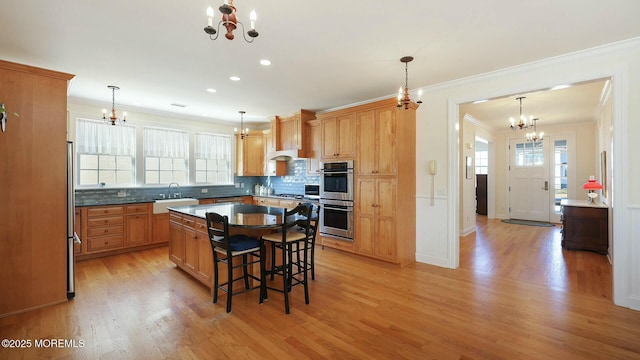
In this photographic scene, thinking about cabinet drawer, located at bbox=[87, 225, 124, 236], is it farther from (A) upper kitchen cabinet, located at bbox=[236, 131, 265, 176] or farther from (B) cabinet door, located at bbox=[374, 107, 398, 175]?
(B) cabinet door, located at bbox=[374, 107, 398, 175]

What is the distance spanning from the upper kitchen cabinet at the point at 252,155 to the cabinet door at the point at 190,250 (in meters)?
3.26

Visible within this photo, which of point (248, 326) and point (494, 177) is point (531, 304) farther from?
point (494, 177)

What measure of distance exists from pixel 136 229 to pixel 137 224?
0.29 ft

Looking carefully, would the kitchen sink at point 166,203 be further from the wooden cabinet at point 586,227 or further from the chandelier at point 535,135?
the chandelier at point 535,135

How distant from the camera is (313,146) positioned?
5.48m

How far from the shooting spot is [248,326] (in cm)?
257

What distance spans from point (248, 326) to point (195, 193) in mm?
4467

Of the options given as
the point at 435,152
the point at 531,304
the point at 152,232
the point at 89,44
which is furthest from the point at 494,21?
the point at 152,232

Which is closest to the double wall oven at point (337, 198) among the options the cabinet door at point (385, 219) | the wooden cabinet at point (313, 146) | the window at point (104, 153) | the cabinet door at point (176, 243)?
the wooden cabinet at point (313, 146)

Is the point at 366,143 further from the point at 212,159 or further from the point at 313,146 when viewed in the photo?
the point at 212,159

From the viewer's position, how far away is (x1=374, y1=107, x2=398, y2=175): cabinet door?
4203mm

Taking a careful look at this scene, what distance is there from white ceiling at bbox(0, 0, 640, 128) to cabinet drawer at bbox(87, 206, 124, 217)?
1944 millimetres

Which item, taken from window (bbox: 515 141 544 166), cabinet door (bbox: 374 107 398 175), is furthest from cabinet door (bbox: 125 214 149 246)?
window (bbox: 515 141 544 166)

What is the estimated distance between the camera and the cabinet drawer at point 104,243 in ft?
15.2
